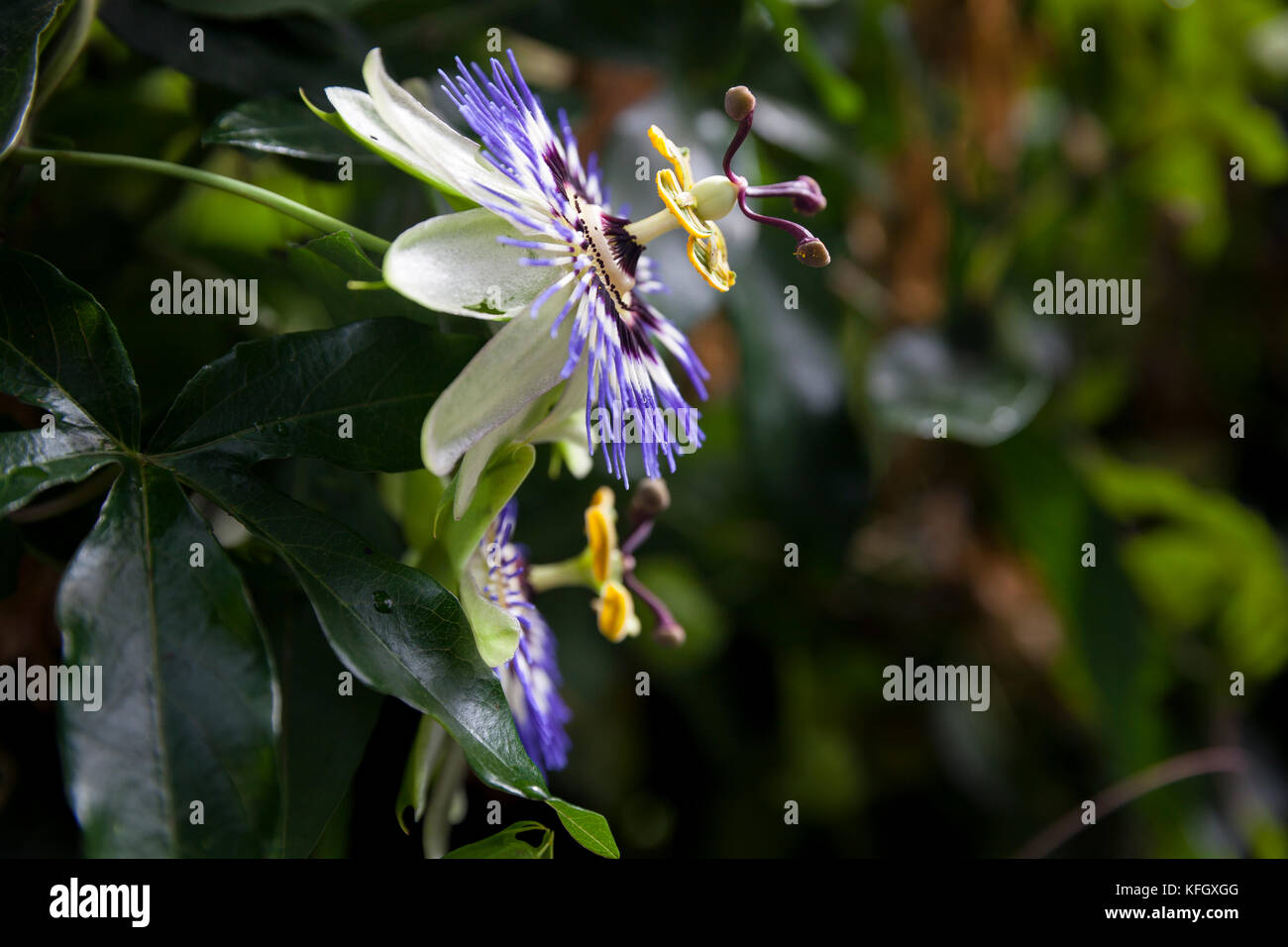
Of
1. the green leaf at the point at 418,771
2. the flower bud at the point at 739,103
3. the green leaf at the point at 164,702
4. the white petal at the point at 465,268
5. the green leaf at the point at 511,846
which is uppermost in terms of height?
the flower bud at the point at 739,103

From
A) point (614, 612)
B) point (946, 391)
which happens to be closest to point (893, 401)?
point (946, 391)

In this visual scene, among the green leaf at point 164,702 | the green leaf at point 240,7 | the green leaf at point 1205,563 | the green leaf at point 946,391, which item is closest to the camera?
the green leaf at point 164,702

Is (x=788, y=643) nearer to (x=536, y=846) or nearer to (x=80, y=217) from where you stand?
(x=536, y=846)

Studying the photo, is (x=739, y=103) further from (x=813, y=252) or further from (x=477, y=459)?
(x=477, y=459)

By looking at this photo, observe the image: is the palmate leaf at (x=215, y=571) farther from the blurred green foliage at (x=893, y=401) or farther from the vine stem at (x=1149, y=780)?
the vine stem at (x=1149, y=780)

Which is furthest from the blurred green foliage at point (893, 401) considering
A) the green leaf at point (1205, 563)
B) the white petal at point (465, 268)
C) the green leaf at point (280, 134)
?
the white petal at point (465, 268)

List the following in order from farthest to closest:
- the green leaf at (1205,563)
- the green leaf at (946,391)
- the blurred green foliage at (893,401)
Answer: the green leaf at (1205,563)
the green leaf at (946,391)
the blurred green foliage at (893,401)
